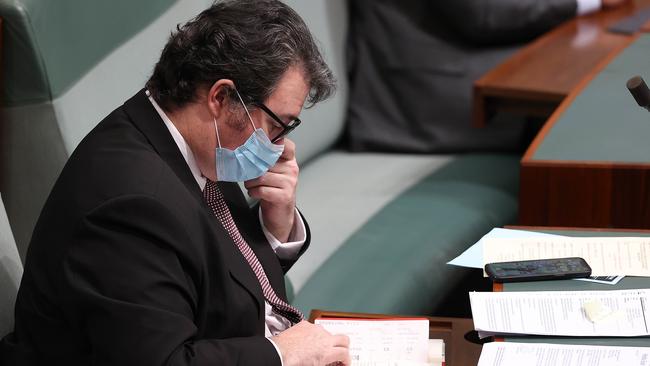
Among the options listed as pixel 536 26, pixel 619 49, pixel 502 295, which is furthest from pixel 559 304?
pixel 536 26

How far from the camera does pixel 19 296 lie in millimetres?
1466

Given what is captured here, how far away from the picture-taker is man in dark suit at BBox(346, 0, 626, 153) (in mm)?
→ 3332

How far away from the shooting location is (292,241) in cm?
190

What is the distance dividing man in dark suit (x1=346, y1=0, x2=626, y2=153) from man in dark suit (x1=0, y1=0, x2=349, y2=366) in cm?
172

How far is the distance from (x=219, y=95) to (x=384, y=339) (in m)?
0.45

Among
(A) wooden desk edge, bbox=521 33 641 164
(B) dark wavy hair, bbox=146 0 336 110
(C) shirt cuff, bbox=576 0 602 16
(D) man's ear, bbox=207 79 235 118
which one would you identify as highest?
(B) dark wavy hair, bbox=146 0 336 110

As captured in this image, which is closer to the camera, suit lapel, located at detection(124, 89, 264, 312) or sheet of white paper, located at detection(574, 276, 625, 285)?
suit lapel, located at detection(124, 89, 264, 312)

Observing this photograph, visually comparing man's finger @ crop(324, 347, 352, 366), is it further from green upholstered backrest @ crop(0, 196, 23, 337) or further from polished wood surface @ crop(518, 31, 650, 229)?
polished wood surface @ crop(518, 31, 650, 229)

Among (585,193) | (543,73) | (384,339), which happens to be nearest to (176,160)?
(384,339)

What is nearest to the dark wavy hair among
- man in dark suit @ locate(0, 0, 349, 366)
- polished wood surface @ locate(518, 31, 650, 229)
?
man in dark suit @ locate(0, 0, 349, 366)

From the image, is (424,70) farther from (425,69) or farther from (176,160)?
(176,160)

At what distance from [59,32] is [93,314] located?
842mm

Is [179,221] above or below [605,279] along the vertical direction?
above

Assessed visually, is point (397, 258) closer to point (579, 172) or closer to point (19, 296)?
point (579, 172)
